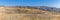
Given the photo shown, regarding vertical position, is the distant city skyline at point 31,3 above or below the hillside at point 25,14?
above

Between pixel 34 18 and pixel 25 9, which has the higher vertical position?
pixel 25 9

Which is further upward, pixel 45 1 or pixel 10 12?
pixel 45 1

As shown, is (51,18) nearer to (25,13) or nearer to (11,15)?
(25,13)

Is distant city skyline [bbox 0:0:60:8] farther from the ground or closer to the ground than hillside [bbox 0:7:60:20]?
farther from the ground

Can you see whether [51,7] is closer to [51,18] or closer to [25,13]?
[51,18]

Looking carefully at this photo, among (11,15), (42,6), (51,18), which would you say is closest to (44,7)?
(42,6)

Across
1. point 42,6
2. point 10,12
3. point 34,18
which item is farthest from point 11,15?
point 42,6

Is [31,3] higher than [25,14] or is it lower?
higher

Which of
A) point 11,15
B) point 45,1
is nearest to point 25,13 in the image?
point 11,15
